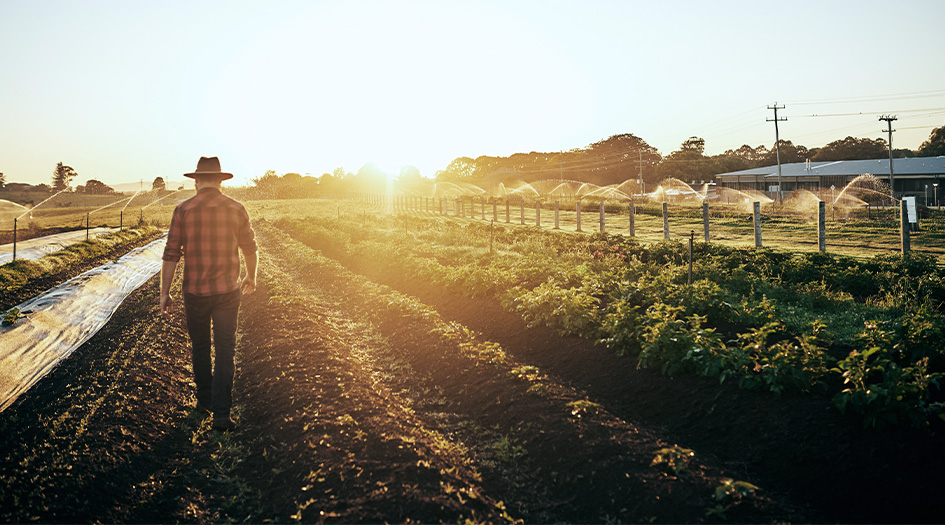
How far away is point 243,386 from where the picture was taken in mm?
6465

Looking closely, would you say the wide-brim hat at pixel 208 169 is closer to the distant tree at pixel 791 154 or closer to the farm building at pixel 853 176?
the farm building at pixel 853 176

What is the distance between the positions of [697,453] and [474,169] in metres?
118

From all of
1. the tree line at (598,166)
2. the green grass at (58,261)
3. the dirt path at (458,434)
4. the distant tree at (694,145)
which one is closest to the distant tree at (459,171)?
the tree line at (598,166)

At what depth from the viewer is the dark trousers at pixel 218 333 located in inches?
199

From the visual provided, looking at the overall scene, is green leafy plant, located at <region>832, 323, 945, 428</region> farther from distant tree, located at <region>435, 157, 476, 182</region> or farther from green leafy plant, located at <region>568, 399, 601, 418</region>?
distant tree, located at <region>435, 157, 476, 182</region>

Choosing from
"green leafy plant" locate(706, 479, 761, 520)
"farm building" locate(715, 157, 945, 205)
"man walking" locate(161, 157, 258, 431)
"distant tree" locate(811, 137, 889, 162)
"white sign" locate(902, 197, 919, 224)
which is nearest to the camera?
"green leafy plant" locate(706, 479, 761, 520)

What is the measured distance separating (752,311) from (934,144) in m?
82.4

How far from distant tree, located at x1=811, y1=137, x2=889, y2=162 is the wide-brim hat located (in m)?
84.6

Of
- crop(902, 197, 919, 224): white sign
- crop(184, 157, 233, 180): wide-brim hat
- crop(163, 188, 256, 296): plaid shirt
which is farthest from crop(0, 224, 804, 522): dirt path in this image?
crop(902, 197, 919, 224): white sign

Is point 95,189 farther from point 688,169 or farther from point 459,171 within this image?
point 688,169

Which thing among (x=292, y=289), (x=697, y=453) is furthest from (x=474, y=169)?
(x=697, y=453)

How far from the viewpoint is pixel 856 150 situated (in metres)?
74.2

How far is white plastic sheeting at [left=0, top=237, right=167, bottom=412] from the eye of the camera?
23.1 feet

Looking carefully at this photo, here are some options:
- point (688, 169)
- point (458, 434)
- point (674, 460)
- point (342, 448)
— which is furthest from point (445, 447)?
point (688, 169)
